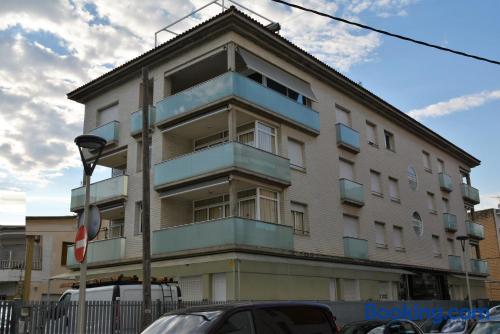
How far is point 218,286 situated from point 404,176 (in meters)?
17.6

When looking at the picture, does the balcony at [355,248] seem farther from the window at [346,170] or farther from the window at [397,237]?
the window at [397,237]

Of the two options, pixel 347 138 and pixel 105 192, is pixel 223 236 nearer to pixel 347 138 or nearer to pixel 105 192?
pixel 105 192

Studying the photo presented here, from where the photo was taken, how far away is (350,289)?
25344 millimetres

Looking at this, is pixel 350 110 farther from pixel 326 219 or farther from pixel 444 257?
pixel 444 257

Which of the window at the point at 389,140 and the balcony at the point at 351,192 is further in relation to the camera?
the window at the point at 389,140

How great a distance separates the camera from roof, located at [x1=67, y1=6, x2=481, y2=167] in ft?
72.5

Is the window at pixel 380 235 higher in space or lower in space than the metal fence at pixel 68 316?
higher

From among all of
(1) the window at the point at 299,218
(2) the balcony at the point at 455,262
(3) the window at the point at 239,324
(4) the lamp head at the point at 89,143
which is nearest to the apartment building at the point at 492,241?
(2) the balcony at the point at 455,262

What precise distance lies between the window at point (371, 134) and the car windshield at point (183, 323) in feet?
81.8

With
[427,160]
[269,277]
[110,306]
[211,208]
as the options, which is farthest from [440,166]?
[110,306]

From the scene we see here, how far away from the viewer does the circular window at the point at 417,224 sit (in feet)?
108

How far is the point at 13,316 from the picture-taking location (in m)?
12.3

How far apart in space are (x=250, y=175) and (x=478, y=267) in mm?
25658

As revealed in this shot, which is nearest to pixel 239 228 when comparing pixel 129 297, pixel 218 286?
pixel 218 286
